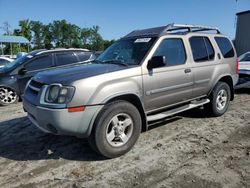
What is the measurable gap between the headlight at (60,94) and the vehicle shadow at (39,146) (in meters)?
1.03

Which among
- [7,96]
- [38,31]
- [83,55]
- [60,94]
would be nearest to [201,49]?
[60,94]

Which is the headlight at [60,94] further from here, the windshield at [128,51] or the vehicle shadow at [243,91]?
the vehicle shadow at [243,91]

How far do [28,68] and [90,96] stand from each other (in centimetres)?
582

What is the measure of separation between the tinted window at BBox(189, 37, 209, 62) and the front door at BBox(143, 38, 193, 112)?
0.33 meters

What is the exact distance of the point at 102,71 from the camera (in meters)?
4.31

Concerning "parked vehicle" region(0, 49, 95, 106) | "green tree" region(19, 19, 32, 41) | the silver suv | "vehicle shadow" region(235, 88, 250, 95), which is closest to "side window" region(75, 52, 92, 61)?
"parked vehicle" region(0, 49, 95, 106)

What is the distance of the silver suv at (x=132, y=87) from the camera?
3.97 m

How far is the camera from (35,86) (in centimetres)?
445

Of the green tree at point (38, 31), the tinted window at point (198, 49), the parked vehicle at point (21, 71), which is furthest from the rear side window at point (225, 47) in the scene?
the green tree at point (38, 31)

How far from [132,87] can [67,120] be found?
1.18 metres

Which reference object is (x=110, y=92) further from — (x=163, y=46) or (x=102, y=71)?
(x=163, y=46)

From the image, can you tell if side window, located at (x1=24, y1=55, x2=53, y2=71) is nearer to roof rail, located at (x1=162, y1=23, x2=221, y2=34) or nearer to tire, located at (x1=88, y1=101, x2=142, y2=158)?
roof rail, located at (x1=162, y1=23, x2=221, y2=34)

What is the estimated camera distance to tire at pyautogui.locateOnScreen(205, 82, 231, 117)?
6234mm

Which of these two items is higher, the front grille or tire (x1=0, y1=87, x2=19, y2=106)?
the front grille
